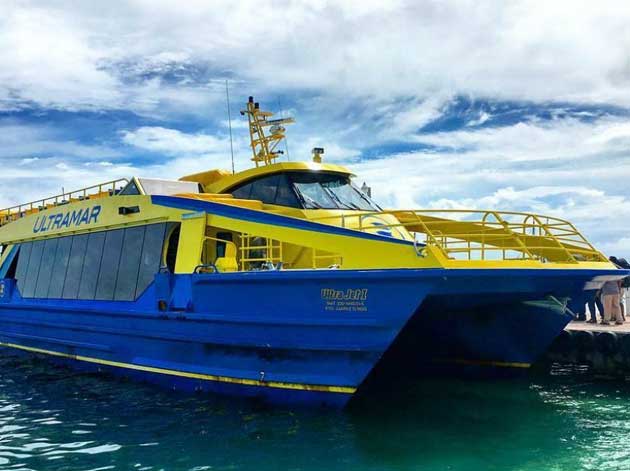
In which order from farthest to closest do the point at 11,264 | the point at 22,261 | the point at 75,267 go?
the point at 11,264 < the point at 22,261 < the point at 75,267

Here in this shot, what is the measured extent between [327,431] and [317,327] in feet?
4.05

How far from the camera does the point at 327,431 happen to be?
730cm

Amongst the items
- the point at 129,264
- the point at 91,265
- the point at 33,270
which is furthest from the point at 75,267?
the point at 33,270

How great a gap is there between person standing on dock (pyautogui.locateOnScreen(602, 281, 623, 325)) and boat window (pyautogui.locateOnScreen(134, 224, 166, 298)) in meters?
9.37

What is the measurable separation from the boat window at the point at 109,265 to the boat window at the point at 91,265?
144mm

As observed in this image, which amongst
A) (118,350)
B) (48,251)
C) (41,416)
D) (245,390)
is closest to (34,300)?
(48,251)

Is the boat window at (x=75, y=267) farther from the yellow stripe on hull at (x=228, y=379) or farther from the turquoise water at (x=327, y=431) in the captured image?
the turquoise water at (x=327, y=431)

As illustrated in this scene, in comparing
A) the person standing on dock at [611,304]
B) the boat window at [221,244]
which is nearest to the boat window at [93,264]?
the boat window at [221,244]

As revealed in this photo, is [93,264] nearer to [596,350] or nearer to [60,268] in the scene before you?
[60,268]

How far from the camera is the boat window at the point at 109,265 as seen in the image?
10.5 m

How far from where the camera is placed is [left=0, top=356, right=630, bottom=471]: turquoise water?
6484mm

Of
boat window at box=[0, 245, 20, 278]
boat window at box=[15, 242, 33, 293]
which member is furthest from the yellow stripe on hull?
boat window at box=[0, 245, 20, 278]

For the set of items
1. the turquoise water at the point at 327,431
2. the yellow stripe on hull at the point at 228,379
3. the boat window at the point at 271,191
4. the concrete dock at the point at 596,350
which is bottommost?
the turquoise water at the point at 327,431

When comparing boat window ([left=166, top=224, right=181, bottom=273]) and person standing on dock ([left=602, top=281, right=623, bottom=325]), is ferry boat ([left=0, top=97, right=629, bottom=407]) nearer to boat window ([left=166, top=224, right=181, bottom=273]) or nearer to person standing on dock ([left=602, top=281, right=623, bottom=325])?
boat window ([left=166, top=224, right=181, bottom=273])
